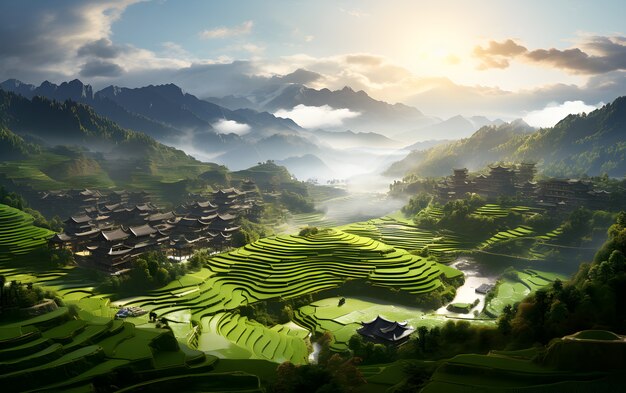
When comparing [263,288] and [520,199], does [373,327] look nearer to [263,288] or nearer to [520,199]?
[263,288]

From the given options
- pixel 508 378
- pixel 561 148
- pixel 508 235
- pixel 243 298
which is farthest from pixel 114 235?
pixel 561 148

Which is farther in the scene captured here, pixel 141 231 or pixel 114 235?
pixel 141 231

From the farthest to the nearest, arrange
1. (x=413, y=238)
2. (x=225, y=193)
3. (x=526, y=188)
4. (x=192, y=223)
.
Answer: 1. (x=225, y=193)
2. (x=526, y=188)
3. (x=192, y=223)
4. (x=413, y=238)

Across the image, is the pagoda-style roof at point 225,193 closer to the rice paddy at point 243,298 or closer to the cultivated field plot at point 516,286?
the rice paddy at point 243,298

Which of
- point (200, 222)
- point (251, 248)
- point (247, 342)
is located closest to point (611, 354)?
point (247, 342)

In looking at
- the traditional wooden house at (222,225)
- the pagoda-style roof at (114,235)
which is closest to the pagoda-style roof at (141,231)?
the pagoda-style roof at (114,235)

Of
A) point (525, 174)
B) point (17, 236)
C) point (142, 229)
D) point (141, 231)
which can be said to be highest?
point (525, 174)

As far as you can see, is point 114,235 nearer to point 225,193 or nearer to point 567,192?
point 225,193
